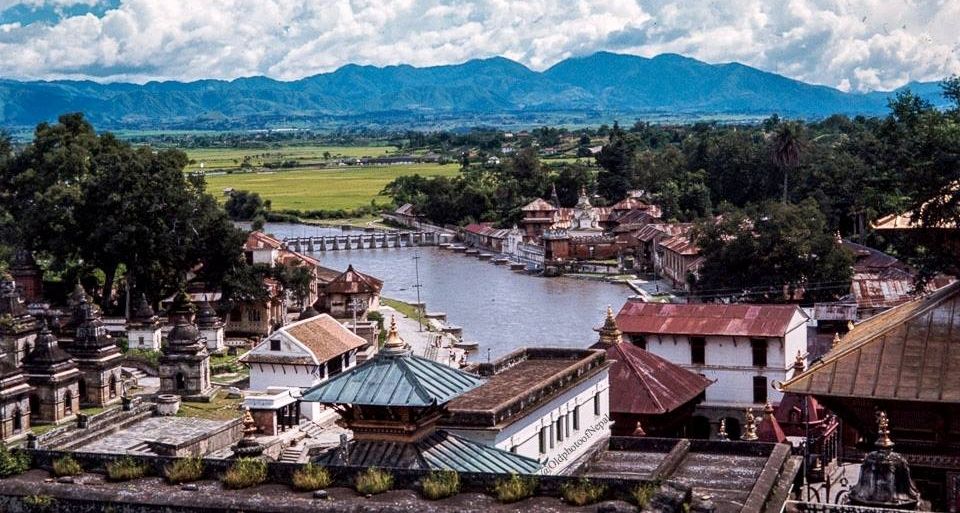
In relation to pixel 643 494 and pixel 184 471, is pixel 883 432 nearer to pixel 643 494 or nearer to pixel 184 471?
pixel 643 494

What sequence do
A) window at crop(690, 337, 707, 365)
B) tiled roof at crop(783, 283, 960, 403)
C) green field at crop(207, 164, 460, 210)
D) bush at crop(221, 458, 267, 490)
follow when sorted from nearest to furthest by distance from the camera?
bush at crop(221, 458, 267, 490)
tiled roof at crop(783, 283, 960, 403)
window at crop(690, 337, 707, 365)
green field at crop(207, 164, 460, 210)

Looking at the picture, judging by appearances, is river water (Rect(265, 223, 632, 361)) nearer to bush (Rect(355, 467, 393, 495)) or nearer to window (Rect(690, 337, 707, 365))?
window (Rect(690, 337, 707, 365))

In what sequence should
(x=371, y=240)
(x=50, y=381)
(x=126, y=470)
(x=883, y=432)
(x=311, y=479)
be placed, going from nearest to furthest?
(x=311, y=479) → (x=126, y=470) → (x=883, y=432) → (x=50, y=381) → (x=371, y=240)

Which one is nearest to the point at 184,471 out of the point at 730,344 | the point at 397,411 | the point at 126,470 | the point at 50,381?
the point at 126,470

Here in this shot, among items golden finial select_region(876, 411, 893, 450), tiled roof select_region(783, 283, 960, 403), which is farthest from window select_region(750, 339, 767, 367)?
golden finial select_region(876, 411, 893, 450)

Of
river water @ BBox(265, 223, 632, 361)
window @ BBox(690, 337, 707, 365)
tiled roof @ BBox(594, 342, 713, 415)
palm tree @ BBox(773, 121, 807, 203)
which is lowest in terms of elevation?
river water @ BBox(265, 223, 632, 361)
